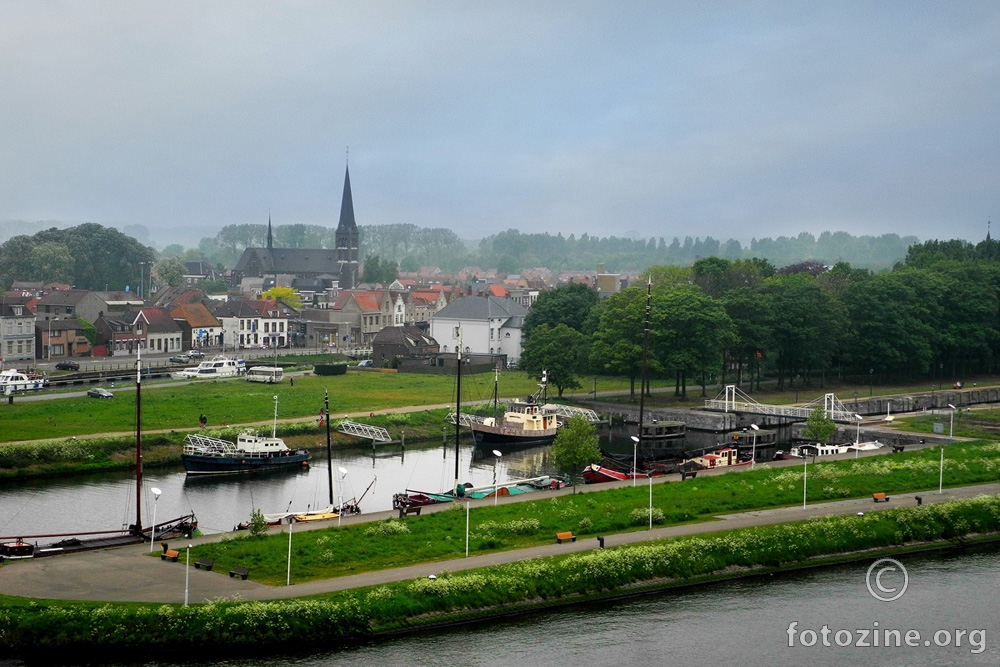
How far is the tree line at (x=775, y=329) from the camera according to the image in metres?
83.6

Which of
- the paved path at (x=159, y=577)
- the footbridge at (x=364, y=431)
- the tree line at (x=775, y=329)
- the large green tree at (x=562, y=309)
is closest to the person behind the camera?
the paved path at (x=159, y=577)

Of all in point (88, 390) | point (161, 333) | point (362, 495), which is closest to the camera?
point (362, 495)

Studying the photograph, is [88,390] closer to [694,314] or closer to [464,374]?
[464,374]

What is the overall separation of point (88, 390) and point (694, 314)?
41.2 meters

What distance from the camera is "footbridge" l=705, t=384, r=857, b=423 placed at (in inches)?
3012

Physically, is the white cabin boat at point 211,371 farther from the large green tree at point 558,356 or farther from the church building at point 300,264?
the church building at point 300,264

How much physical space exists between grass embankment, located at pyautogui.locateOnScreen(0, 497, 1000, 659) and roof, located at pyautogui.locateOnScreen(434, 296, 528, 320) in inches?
2785

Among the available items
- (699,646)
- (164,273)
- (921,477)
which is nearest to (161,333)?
(164,273)

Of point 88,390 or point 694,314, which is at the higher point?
point 694,314

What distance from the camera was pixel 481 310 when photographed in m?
114

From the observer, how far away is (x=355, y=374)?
310 feet

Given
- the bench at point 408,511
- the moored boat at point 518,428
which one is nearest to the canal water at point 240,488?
the moored boat at point 518,428

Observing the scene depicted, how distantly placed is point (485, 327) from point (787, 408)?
3945 cm

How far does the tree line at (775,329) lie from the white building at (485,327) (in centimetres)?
469
